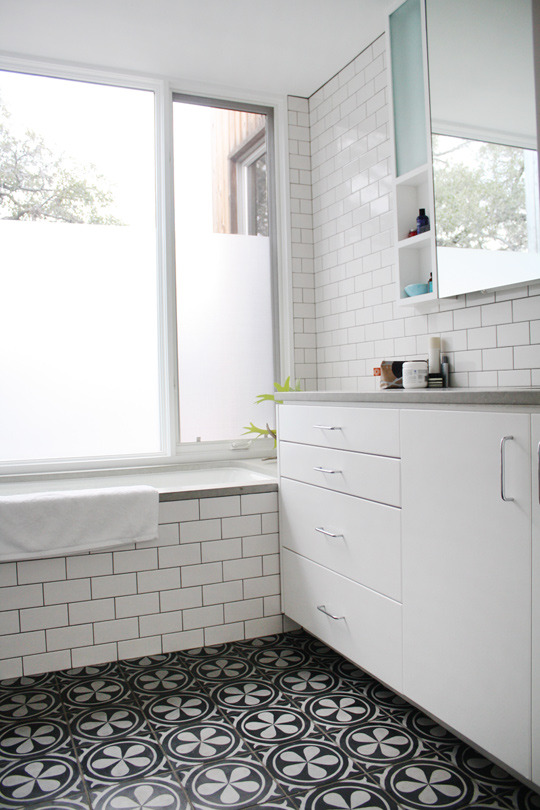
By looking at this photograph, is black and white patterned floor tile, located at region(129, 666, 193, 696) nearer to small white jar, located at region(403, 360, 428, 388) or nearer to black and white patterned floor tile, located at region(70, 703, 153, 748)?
black and white patterned floor tile, located at region(70, 703, 153, 748)

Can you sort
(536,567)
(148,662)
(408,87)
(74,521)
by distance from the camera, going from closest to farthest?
(536,567), (74,521), (148,662), (408,87)

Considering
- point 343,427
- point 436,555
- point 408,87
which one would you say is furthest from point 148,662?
point 408,87

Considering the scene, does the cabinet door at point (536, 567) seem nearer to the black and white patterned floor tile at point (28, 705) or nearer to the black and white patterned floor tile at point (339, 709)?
the black and white patterned floor tile at point (339, 709)

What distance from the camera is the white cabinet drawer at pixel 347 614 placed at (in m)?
1.95

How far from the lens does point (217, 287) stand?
3.50 m

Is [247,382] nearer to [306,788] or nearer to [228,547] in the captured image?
[228,547]

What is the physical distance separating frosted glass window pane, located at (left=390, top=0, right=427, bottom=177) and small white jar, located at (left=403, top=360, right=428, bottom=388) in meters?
0.83

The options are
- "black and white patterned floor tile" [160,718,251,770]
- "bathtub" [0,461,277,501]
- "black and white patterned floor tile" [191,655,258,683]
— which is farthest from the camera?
"bathtub" [0,461,277,501]

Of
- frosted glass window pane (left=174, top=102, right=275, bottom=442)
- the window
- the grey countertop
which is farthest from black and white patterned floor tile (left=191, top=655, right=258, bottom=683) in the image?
frosted glass window pane (left=174, top=102, right=275, bottom=442)

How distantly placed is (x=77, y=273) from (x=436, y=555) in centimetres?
230

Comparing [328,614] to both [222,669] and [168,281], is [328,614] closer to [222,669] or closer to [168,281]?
[222,669]

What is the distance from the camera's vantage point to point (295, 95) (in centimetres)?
356

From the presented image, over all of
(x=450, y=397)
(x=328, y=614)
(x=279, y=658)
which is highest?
(x=450, y=397)

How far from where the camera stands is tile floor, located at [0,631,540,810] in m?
1.62
